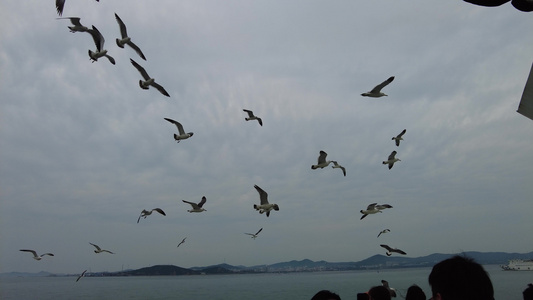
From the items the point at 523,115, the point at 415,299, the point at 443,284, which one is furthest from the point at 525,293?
the point at 443,284

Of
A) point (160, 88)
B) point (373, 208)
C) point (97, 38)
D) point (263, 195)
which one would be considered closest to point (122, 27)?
point (97, 38)

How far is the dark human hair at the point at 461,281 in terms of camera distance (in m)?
2.80

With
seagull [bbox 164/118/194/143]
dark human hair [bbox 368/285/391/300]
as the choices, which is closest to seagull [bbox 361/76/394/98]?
seagull [bbox 164/118/194/143]

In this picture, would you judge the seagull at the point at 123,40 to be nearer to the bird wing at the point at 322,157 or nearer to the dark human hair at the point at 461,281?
the bird wing at the point at 322,157

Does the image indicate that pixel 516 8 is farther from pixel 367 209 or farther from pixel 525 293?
pixel 367 209

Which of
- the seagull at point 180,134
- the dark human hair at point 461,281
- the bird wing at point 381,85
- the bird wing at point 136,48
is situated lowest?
the dark human hair at point 461,281

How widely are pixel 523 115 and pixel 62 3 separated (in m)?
11.0

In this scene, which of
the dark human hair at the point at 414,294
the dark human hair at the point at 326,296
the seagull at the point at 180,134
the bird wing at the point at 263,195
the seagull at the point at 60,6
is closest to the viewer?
the dark human hair at the point at 326,296

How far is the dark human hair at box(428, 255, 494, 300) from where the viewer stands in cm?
280

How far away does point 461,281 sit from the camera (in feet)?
9.29

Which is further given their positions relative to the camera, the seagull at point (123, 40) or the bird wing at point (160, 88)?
the bird wing at point (160, 88)

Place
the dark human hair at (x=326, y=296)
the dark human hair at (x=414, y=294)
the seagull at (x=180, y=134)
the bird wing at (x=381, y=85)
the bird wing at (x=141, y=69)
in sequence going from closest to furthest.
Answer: the dark human hair at (x=326, y=296), the dark human hair at (x=414, y=294), the bird wing at (x=141, y=69), the bird wing at (x=381, y=85), the seagull at (x=180, y=134)

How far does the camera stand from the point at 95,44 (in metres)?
17.8

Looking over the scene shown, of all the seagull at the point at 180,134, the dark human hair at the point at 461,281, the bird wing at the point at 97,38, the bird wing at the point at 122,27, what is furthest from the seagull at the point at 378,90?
the dark human hair at the point at 461,281
